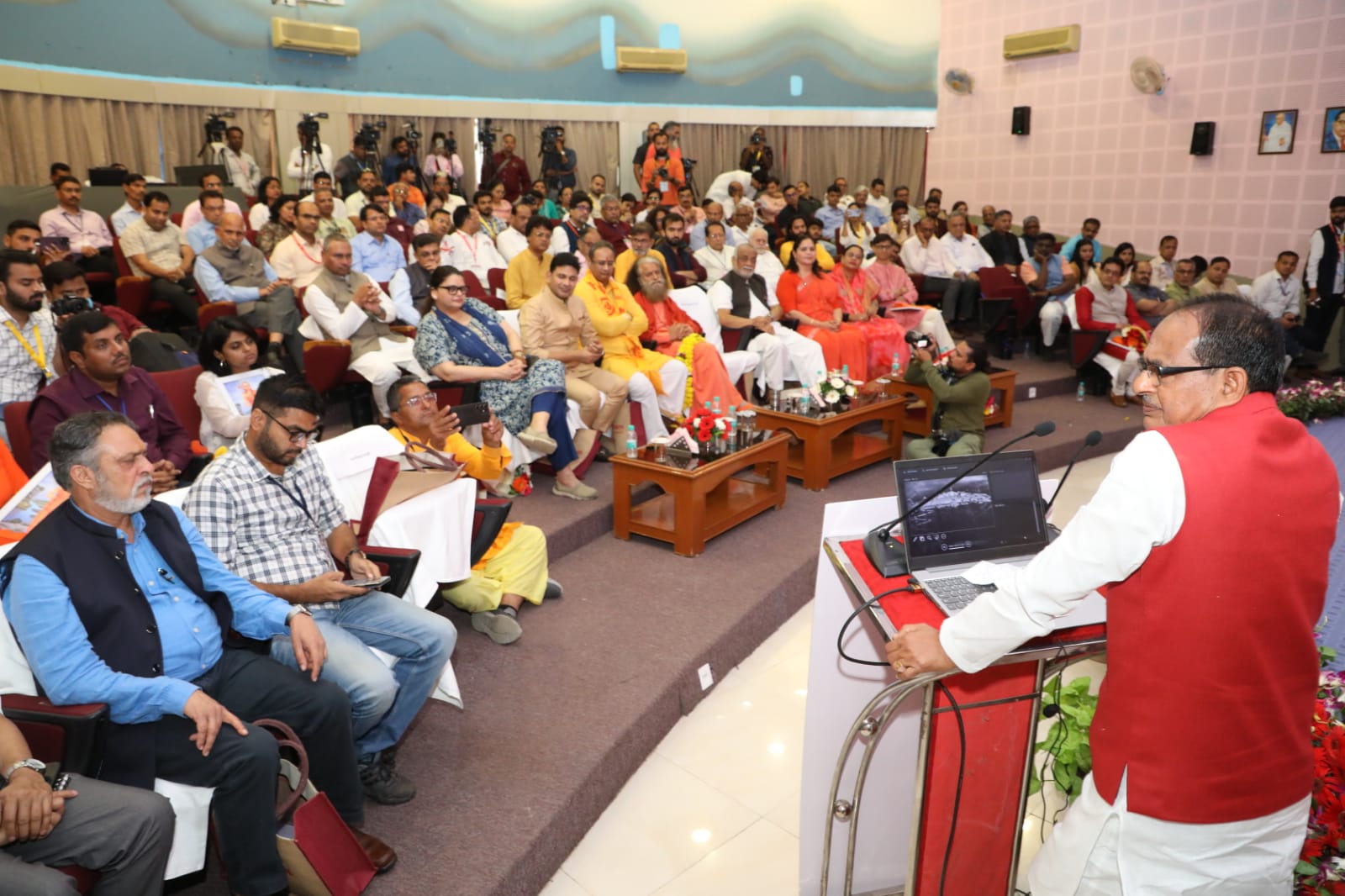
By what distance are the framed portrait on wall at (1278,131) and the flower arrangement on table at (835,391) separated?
19.6 ft

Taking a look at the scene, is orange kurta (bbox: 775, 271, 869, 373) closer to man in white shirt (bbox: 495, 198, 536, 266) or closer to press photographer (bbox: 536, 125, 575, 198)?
man in white shirt (bbox: 495, 198, 536, 266)

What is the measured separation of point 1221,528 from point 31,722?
2185mm

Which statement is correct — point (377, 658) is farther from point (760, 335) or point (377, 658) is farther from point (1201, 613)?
point (760, 335)

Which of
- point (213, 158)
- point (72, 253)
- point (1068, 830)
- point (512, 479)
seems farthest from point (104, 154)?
point (1068, 830)

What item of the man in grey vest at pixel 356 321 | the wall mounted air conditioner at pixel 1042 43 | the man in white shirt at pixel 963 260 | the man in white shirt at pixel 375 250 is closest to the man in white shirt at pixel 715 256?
the man in white shirt at pixel 963 260

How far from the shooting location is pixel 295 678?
7.29ft

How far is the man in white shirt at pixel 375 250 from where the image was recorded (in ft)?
19.5

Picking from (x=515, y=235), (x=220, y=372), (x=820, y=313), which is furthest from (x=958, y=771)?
(x=515, y=235)

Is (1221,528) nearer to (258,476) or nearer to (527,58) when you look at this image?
(258,476)

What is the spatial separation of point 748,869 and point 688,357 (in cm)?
362

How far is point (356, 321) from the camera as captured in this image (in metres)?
4.84

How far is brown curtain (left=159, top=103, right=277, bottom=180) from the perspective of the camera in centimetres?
917

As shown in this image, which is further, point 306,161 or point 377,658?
point 306,161

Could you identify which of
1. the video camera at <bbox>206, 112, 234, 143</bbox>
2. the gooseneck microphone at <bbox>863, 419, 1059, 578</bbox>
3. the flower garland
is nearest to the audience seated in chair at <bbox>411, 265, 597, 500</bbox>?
the flower garland
